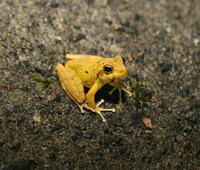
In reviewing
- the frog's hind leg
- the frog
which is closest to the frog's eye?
the frog

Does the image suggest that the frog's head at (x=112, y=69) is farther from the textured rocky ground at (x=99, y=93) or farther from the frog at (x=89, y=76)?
the textured rocky ground at (x=99, y=93)

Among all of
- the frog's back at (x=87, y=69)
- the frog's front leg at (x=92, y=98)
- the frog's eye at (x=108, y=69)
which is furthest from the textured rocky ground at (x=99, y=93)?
the frog's eye at (x=108, y=69)

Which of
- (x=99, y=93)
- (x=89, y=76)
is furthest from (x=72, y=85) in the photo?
(x=99, y=93)

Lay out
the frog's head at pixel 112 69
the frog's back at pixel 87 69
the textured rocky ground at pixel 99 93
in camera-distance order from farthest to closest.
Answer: the frog's back at pixel 87 69, the frog's head at pixel 112 69, the textured rocky ground at pixel 99 93

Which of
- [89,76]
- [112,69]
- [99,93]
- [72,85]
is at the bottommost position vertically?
[99,93]

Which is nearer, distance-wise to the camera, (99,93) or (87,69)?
(87,69)

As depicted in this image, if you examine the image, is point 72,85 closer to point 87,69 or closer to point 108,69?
point 87,69

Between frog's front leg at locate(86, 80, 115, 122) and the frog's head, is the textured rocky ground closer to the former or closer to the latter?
frog's front leg at locate(86, 80, 115, 122)
